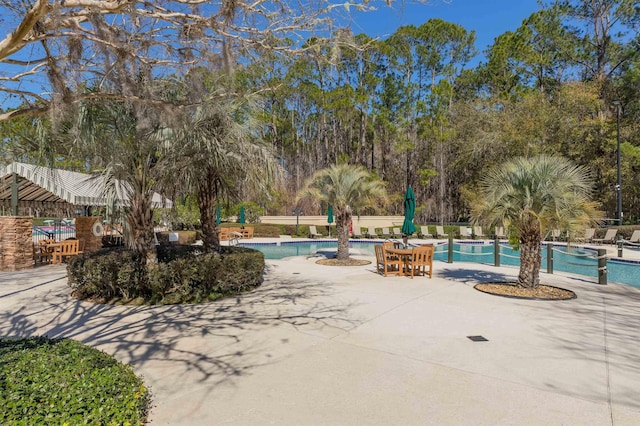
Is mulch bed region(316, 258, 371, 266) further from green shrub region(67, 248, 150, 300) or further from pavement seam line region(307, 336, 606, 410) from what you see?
pavement seam line region(307, 336, 606, 410)

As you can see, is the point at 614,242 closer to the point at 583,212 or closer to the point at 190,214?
the point at 583,212

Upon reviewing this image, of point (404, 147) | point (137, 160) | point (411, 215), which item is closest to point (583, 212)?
point (411, 215)

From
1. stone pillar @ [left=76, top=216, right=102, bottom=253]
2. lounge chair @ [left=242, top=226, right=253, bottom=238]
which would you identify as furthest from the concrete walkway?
lounge chair @ [left=242, top=226, right=253, bottom=238]

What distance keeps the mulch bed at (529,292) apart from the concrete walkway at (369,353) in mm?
293

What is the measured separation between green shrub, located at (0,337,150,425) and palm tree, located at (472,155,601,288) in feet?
22.8

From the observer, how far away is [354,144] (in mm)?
34875

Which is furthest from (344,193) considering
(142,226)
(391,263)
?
(142,226)

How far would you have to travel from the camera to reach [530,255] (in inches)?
301

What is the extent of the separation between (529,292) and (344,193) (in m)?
6.22

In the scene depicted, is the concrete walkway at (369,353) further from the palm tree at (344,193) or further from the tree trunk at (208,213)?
the palm tree at (344,193)

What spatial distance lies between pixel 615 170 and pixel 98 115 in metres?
26.8

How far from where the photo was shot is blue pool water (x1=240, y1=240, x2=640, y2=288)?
11172 mm

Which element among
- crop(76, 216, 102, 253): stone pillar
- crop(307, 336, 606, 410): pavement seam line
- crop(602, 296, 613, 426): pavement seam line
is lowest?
crop(602, 296, 613, 426): pavement seam line

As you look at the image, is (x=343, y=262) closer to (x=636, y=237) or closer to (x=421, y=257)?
(x=421, y=257)
